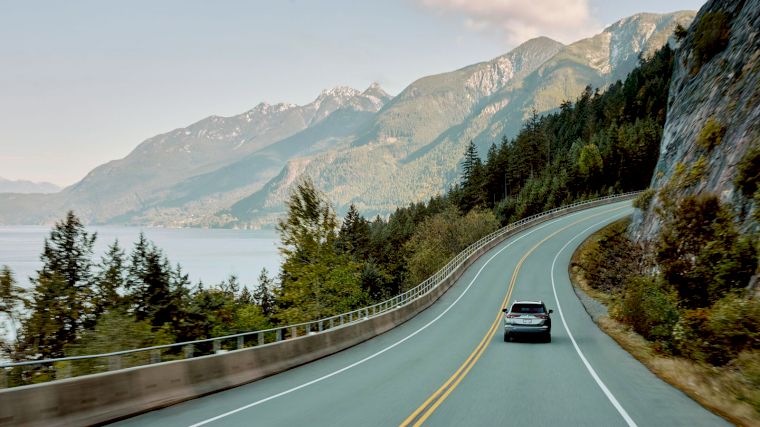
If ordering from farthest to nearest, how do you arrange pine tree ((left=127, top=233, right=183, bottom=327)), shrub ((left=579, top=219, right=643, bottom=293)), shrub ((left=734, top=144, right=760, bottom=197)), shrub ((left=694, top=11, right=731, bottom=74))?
pine tree ((left=127, top=233, right=183, bottom=327)) < shrub ((left=694, top=11, right=731, bottom=74)) < shrub ((left=579, top=219, right=643, bottom=293)) < shrub ((left=734, top=144, right=760, bottom=197))

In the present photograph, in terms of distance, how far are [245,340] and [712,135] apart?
30.9 m

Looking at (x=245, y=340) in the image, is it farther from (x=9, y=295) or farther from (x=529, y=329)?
(x=529, y=329)

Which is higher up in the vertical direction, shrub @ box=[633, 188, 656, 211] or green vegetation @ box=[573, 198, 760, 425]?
shrub @ box=[633, 188, 656, 211]

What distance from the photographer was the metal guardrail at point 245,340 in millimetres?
10409

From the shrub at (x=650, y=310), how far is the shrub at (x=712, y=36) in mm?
25631

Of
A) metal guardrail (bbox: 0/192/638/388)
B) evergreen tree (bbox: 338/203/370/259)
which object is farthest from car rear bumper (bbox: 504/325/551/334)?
evergreen tree (bbox: 338/203/370/259)

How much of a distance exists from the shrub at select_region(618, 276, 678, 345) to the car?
3534mm

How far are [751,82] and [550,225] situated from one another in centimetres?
4629

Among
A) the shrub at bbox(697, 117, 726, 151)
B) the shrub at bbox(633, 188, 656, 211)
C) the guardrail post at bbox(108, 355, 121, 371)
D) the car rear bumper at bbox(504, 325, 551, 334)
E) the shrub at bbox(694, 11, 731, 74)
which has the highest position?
the shrub at bbox(694, 11, 731, 74)

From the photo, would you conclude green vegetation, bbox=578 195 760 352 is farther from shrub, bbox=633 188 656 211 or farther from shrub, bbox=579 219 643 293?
shrub, bbox=633 188 656 211

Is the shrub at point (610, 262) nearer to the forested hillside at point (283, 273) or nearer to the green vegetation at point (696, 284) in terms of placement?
the green vegetation at point (696, 284)

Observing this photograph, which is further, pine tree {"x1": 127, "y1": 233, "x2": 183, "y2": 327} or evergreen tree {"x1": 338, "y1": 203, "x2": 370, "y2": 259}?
evergreen tree {"x1": 338, "y1": 203, "x2": 370, "y2": 259}

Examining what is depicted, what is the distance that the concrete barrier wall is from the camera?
8.47 m

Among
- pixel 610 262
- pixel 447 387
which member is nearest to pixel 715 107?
pixel 610 262
